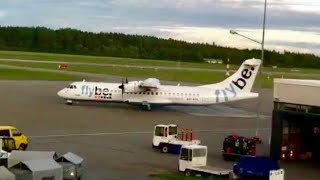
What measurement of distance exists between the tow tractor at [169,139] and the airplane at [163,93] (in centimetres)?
2326

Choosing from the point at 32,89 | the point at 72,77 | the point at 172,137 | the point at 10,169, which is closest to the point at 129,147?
the point at 172,137

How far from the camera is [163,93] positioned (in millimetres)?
65812

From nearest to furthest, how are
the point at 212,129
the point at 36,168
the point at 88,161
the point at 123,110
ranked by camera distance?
the point at 36,168
the point at 88,161
the point at 212,129
the point at 123,110

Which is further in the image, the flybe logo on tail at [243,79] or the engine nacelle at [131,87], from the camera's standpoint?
the engine nacelle at [131,87]

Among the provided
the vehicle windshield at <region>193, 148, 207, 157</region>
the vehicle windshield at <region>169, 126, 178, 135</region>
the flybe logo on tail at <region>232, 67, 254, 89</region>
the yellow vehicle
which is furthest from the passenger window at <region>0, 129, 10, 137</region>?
the flybe logo on tail at <region>232, 67, 254, 89</region>

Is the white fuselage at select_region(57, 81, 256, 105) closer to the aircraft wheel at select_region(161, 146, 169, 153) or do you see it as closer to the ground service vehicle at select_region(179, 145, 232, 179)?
the aircraft wheel at select_region(161, 146, 169, 153)

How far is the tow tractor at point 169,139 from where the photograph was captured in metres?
40.0

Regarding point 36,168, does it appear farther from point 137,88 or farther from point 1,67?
point 1,67

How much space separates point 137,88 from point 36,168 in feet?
134

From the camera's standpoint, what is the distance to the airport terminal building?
127ft

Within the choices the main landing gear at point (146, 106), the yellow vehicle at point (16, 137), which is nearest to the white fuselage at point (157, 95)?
the main landing gear at point (146, 106)

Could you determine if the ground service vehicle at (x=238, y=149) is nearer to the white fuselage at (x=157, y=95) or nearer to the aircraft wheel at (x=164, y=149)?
the aircraft wheel at (x=164, y=149)

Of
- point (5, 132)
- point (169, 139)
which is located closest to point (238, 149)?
point (169, 139)

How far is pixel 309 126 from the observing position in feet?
137
